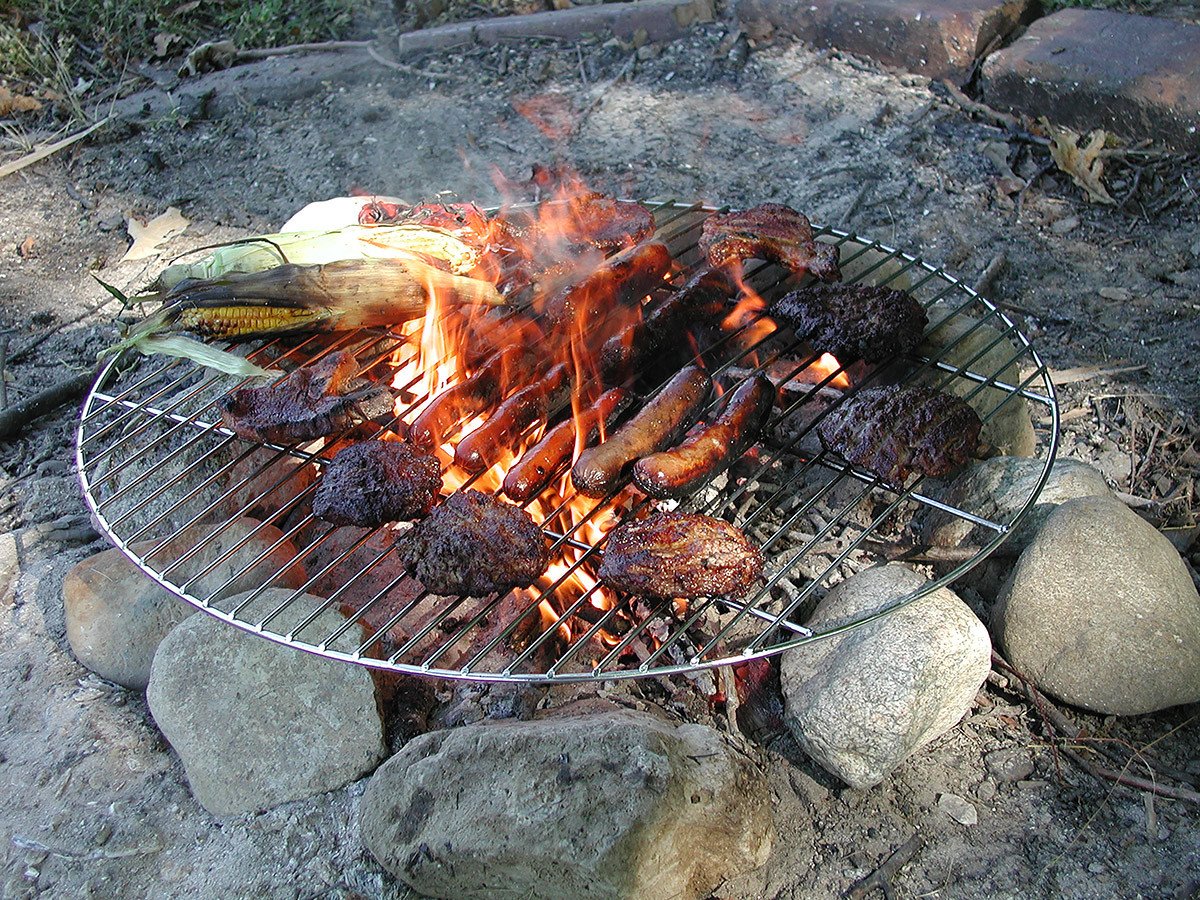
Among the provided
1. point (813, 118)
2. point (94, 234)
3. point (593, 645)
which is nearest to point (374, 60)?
point (94, 234)

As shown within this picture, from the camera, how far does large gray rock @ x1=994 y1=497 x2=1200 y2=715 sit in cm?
294

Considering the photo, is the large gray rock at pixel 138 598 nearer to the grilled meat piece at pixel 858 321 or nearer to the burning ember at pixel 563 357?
the burning ember at pixel 563 357

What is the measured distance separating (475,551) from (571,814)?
731 millimetres

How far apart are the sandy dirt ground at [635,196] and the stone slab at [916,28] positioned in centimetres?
17

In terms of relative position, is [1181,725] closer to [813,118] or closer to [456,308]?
[456,308]

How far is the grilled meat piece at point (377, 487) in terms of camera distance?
289 cm

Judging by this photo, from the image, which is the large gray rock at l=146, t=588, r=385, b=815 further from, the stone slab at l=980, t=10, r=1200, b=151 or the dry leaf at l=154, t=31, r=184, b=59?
the dry leaf at l=154, t=31, r=184, b=59

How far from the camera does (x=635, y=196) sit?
19.5 feet

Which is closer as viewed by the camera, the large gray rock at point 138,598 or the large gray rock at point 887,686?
the large gray rock at point 887,686

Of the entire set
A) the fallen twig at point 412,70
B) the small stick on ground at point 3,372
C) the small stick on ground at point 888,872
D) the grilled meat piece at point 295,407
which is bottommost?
the small stick on ground at point 888,872

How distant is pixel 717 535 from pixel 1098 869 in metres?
1.36

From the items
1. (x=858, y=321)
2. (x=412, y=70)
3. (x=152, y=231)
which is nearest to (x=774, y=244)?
(x=858, y=321)

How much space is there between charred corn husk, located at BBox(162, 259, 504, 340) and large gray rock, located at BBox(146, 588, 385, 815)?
110cm

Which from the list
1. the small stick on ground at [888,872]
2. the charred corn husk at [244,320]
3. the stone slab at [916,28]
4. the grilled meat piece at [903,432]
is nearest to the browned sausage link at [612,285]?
the charred corn husk at [244,320]
